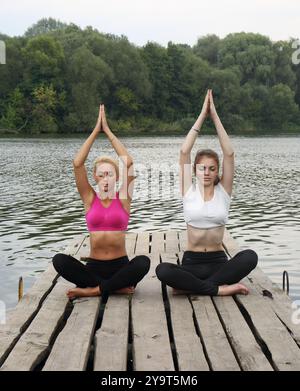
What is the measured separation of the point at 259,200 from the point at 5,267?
11.2 metres

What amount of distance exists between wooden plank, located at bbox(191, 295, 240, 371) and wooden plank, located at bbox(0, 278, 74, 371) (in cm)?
131

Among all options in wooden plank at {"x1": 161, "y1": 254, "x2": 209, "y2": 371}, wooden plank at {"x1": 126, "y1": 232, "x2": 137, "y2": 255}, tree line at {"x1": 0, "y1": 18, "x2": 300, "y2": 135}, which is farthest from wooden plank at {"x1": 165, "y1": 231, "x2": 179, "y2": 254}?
tree line at {"x1": 0, "y1": 18, "x2": 300, "y2": 135}

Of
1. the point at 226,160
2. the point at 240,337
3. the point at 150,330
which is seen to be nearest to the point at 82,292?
the point at 150,330

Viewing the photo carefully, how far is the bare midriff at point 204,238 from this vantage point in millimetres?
6691

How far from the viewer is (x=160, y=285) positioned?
7102 mm

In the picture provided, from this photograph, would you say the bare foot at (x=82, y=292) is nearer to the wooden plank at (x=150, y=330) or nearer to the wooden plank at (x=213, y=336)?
the wooden plank at (x=150, y=330)

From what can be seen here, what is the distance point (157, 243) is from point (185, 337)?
4.61m

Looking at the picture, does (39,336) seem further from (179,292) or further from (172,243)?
(172,243)

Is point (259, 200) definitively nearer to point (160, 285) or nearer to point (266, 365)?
point (160, 285)

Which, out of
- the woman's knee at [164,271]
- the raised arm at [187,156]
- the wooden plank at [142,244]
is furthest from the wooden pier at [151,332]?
the wooden plank at [142,244]

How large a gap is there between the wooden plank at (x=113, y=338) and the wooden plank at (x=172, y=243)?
282 cm

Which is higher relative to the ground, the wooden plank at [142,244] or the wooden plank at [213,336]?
the wooden plank at [213,336]

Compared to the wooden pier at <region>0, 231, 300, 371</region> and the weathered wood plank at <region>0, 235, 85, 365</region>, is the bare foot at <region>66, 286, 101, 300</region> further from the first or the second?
the weathered wood plank at <region>0, 235, 85, 365</region>
